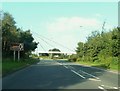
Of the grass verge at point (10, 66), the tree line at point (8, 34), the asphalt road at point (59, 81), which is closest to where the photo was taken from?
the asphalt road at point (59, 81)

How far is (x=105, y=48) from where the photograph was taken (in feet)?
245

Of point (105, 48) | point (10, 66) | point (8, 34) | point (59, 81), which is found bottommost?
point (59, 81)

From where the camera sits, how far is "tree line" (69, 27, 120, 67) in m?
62.3

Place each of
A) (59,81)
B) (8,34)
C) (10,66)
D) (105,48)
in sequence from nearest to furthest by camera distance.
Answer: (59,81), (10,66), (8,34), (105,48)

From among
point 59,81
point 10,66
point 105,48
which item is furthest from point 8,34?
point 59,81

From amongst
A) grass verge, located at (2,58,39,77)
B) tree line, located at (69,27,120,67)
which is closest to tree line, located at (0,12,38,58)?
grass verge, located at (2,58,39,77)

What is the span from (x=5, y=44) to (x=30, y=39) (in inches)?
665

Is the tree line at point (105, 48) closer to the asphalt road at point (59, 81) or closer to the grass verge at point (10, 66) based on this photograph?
the grass verge at point (10, 66)

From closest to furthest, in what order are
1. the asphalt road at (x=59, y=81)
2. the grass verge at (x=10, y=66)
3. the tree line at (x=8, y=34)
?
the asphalt road at (x=59, y=81), the grass verge at (x=10, y=66), the tree line at (x=8, y=34)

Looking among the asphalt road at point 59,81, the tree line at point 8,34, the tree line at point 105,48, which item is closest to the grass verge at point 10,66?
the asphalt road at point 59,81

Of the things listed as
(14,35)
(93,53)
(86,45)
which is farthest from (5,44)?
(86,45)

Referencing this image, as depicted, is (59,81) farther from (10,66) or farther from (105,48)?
(105,48)

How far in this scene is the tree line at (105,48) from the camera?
62.3 metres

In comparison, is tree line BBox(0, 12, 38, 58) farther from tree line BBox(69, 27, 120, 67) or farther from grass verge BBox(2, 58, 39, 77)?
tree line BBox(69, 27, 120, 67)
